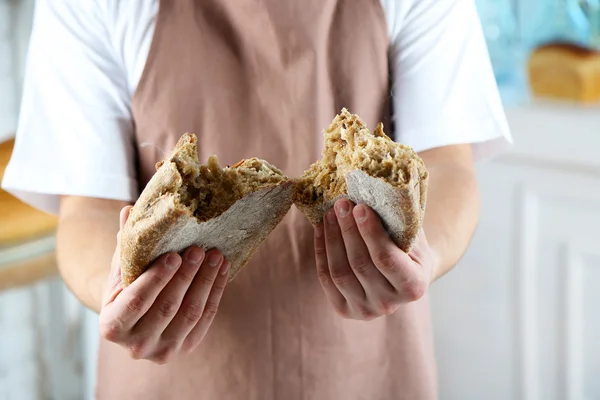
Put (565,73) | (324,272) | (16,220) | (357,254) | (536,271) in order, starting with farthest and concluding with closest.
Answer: (536,271), (565,73), (16,220), (324,272), (357,254)

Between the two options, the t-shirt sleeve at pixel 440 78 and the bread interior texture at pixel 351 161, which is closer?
the bread interior texture at pixel 351 161

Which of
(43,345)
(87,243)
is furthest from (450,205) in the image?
(43,345)

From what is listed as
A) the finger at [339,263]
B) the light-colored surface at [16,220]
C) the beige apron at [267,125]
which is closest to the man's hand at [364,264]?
the finger at [339,263]

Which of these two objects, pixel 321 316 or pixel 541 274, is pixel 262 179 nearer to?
pixel 321 316

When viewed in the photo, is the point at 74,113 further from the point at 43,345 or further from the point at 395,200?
the point at 43,345

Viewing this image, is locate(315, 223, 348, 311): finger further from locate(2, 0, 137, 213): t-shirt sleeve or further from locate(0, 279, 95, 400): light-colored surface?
locate(0, 279, 95, 400): light-colored surface

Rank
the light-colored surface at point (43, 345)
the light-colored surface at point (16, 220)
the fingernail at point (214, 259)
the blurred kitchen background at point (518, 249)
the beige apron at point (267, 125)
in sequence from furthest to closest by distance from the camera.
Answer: the light-colored surface at point (43, 345)
the blurred kitchen background at point (518, 249)
the light-colored surface at point (16, 220)
the beige apron at point (267, 125)
the fingernail at point (214, 259)

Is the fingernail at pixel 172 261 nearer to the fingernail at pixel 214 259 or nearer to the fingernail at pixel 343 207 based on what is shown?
the fingernail at pixel 214 259
